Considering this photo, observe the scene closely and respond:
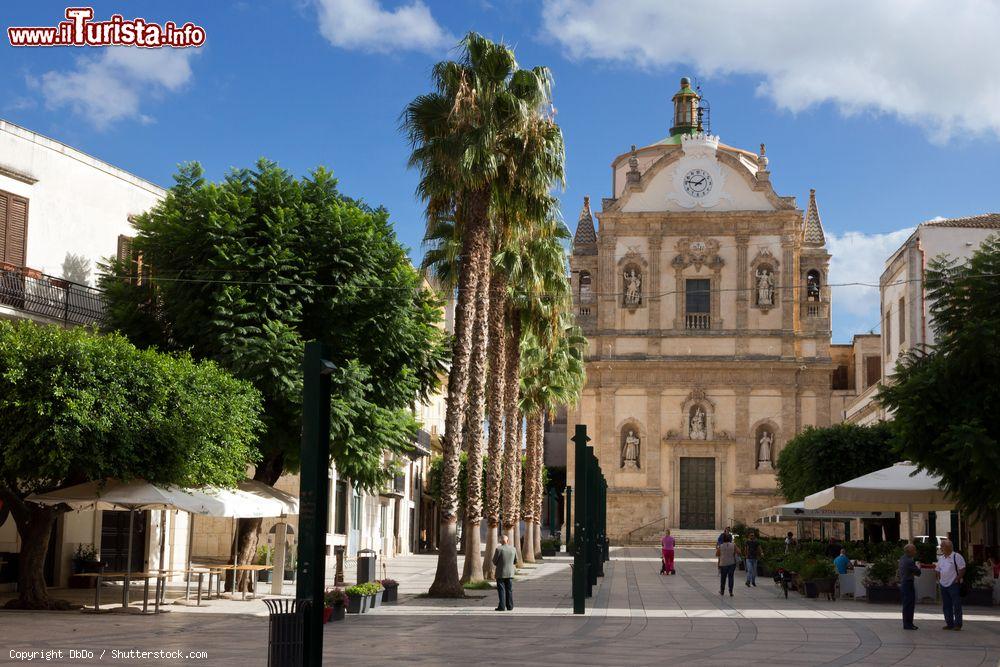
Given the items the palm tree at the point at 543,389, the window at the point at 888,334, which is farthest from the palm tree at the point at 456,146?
the window at the point at 888,334

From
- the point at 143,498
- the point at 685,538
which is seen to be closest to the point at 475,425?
the point at 143,498

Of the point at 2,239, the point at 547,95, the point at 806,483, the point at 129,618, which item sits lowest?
the point at 129,618

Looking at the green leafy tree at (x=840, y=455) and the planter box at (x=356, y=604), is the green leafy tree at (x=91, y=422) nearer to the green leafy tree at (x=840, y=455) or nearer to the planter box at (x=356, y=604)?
the planter box at (x=356, y=604)

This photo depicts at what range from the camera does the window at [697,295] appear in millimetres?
71500

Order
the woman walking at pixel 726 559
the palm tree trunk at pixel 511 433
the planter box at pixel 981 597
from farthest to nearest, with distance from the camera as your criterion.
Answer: the palm tree trunk at pixel 511 433, the woman walking at pixel 726 559, the planter box at pixel 981 597

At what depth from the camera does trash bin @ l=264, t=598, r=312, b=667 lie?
36.5ft

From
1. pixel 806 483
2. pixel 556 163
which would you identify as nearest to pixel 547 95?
pixel 556 163

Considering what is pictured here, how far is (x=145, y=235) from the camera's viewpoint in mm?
28547

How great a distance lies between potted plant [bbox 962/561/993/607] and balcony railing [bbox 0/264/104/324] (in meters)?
19.4

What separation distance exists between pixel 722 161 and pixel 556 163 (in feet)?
149

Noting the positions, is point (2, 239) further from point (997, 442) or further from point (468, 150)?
point (997, 442)

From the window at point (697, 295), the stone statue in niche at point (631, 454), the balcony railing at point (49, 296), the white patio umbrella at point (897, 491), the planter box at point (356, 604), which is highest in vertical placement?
the window at point (697, 295)

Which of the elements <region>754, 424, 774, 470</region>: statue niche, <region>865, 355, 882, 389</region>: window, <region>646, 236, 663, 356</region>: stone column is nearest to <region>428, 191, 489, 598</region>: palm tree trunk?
<region>646, 236, 663, 356</region>: stone column

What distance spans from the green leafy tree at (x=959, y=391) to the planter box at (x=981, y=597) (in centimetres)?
226
